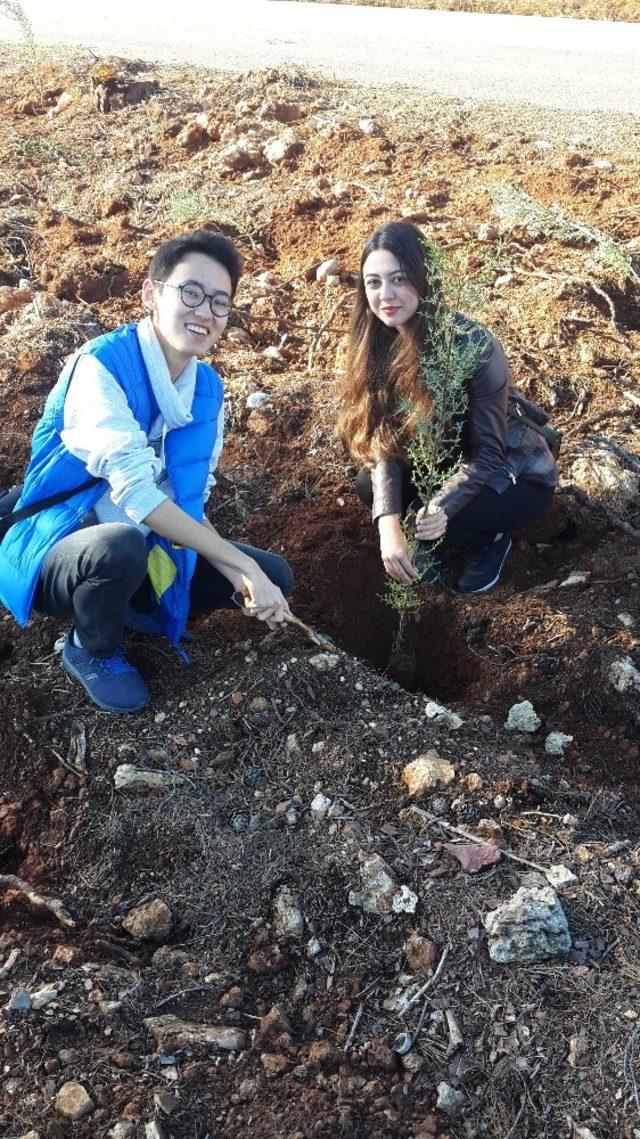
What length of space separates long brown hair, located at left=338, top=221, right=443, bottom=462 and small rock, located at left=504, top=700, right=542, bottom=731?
95 cm

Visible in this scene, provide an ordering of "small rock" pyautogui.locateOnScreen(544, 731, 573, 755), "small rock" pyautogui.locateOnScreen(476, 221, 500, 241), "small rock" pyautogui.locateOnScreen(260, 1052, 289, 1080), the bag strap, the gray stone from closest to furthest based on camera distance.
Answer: "small rock" pyautogui.locateOnScreen(260, 1052, 289, 1080)
the gray stone
the bag strap
"small rock" pyautogui.locateOnScreen(544, 731, 573, 755)
"small rock" pyautogui.locateOnScreen(476, 221, 500, 241)

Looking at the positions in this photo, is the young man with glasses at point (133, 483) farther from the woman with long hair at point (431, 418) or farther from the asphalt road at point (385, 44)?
the asphalt road at point (385, 44)

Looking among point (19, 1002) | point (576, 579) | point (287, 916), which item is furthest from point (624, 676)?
point (19, 1002)

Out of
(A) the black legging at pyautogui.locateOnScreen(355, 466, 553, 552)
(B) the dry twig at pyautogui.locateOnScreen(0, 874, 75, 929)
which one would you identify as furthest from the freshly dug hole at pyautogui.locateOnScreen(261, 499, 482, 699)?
(B) the dry twig at pyautogui.locateOnScreen(0, 874, 75, 929)

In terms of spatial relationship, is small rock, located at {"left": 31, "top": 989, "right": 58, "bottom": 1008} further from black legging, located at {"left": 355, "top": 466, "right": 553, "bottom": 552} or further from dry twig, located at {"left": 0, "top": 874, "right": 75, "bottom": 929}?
black legging, located at {"left": 355, "top": 466, "right": 553, "bottom": 552}

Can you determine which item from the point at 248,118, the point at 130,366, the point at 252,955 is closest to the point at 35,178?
the point at 248,118

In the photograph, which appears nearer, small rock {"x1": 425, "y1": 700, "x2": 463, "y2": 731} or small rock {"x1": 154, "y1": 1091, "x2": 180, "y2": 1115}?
small rock {"x1": 154, "y1": 1091, "x2": 180, "y2": 1115}

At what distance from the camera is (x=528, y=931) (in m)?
2.25

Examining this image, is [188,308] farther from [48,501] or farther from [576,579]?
[576,579]

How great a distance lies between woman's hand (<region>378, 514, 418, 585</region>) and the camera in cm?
301

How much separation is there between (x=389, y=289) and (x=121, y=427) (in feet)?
3.12

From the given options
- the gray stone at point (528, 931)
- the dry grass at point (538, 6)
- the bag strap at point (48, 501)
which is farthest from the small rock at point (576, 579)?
the dry grass at point (538, 6)

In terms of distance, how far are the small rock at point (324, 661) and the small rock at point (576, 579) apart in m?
0.98

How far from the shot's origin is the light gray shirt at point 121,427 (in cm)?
257
